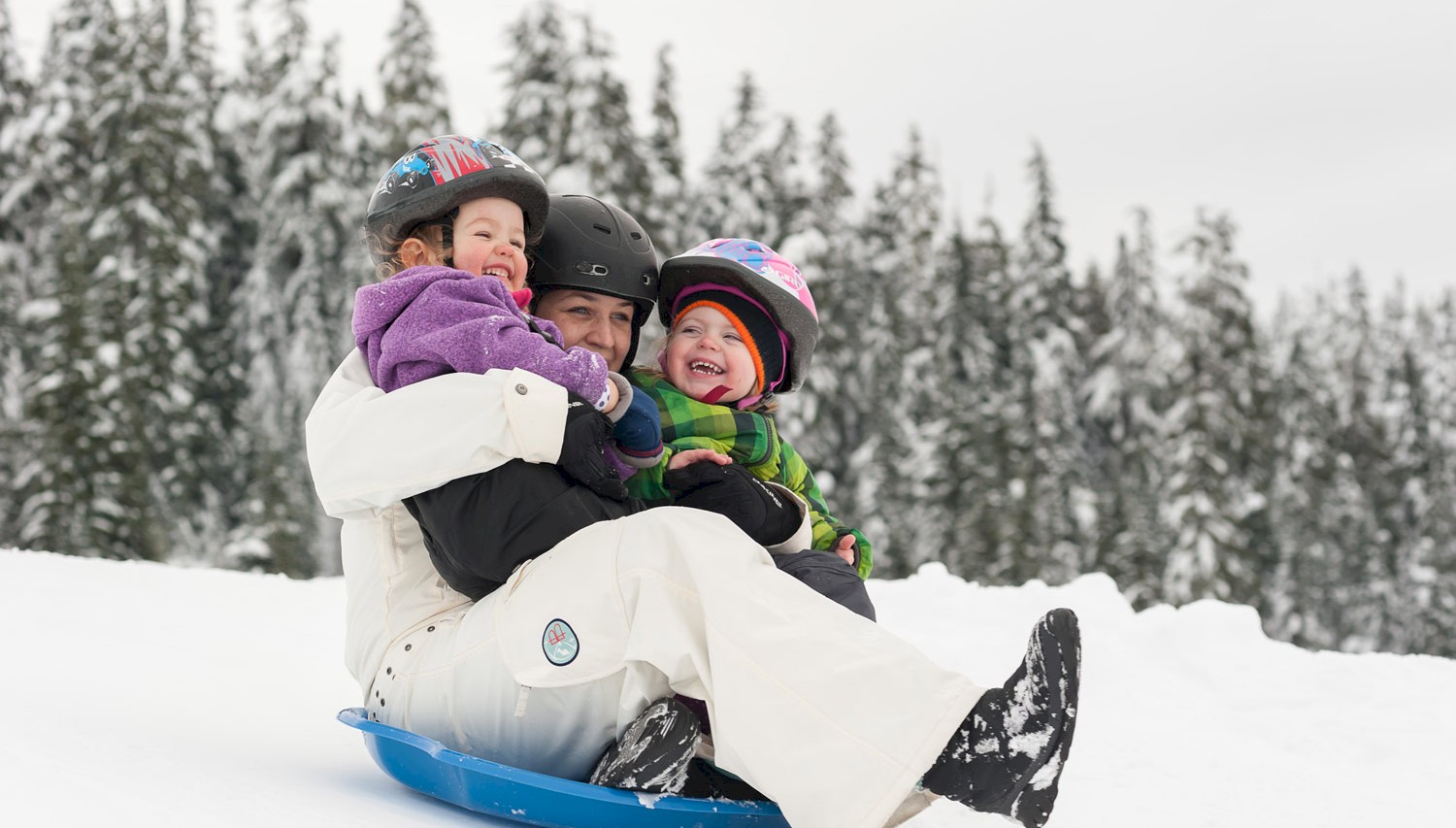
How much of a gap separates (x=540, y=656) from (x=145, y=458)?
24.4 meters

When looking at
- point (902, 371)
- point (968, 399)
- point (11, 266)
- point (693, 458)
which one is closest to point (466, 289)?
point (693, 458)

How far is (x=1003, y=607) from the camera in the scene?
19.3ft

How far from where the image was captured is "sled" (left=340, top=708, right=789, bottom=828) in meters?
2.32

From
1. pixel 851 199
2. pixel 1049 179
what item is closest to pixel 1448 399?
pixel 1049 179

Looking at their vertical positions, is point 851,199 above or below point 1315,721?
above

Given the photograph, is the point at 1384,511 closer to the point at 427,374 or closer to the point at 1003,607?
the point at 1003,607

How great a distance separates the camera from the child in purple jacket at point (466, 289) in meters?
2.56

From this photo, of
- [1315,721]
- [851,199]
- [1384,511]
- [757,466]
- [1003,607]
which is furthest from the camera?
[1384,511]

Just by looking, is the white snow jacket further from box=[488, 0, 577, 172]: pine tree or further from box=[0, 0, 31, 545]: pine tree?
box=[0, 0, 31, 545]: pine tree

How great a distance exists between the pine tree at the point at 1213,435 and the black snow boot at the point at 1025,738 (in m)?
24.1

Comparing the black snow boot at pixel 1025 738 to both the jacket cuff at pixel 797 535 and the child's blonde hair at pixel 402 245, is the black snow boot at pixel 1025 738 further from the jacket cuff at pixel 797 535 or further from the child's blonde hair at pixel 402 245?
the child's blonde hair at pixel 402 245

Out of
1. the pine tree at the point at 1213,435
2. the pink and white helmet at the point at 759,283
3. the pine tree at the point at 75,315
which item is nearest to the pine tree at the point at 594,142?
the pine tree at the point at 75,315

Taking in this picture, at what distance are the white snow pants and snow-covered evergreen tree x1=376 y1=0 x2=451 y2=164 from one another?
2488cm

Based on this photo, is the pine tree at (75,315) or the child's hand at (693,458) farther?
the pine tree at (75,315)
